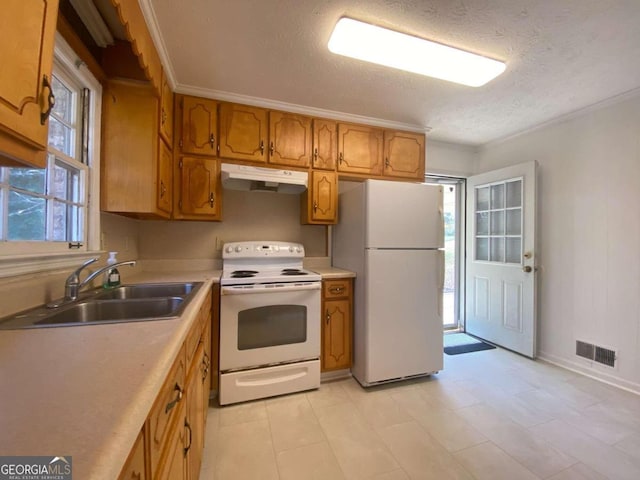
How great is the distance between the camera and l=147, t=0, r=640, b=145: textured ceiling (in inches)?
53.6

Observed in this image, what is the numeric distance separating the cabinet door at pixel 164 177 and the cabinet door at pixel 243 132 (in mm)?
395

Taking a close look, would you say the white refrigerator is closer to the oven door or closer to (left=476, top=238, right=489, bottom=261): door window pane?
the oven door

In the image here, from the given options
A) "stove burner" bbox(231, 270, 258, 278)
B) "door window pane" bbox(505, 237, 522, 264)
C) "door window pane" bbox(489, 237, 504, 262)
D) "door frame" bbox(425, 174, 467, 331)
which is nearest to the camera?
"stove burner" bbox(231, 270, 258, 278)

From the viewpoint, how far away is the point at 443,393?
207 centimetres

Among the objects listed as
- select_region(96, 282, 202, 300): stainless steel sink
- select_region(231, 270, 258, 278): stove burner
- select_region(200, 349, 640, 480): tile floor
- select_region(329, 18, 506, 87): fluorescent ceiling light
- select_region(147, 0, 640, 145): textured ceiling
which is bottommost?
select_region(200, 349, 640, 480): tile floor

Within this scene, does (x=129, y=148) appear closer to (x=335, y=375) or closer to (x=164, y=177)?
(x=164, y=177)

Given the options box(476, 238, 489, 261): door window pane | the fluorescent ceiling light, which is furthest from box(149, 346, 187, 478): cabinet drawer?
box(476, 238, 489, 261): door window pane

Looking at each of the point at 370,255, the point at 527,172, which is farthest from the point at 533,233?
the point at 370,255

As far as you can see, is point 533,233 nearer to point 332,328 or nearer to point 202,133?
point 332,328

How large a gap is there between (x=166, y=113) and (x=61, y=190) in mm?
823

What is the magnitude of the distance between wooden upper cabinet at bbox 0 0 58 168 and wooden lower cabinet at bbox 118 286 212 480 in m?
0.68

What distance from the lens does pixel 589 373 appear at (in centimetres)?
231

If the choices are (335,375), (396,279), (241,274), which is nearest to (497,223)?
(396,279)

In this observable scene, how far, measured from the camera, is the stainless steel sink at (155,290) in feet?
5.09
